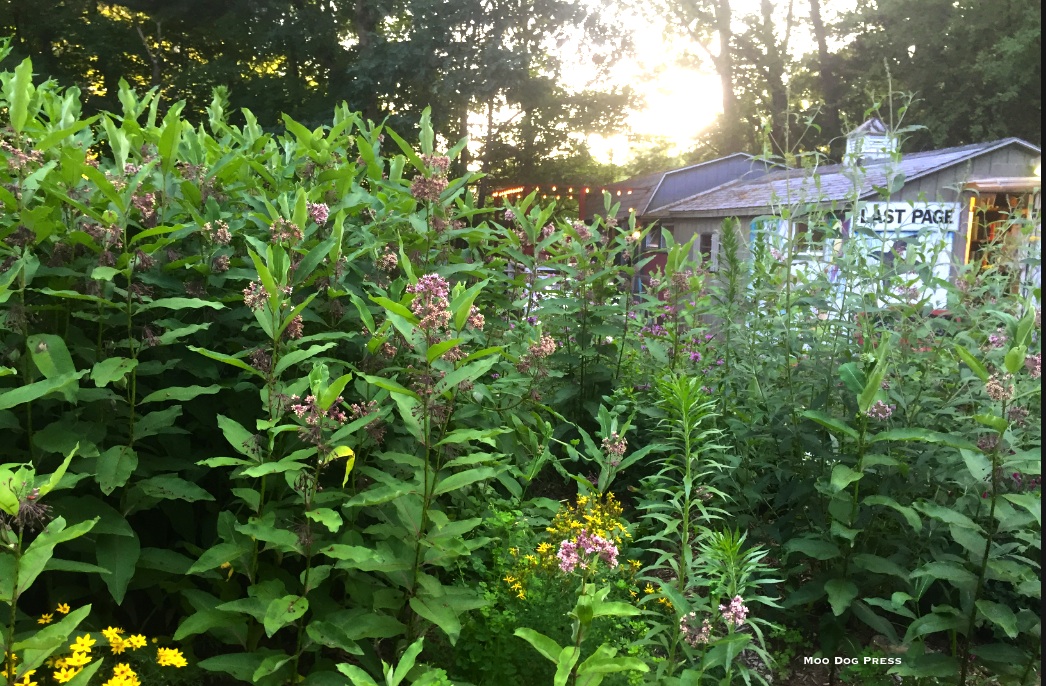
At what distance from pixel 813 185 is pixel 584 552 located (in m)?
3.56

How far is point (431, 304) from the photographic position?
198 cm

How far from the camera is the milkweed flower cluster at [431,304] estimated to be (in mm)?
1971

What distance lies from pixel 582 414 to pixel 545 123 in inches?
962

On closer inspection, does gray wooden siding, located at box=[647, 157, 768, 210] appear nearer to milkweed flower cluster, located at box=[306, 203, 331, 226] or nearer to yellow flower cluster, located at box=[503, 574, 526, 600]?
milkweed flower cluster, located at box=[306, 203, 331, 226]

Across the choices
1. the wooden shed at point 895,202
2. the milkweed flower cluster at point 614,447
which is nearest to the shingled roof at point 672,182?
the wooden shed at point 895,202

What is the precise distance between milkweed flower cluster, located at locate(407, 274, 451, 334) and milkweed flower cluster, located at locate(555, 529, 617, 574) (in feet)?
2.11

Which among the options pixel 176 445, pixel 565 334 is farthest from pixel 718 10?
pixel 176 445

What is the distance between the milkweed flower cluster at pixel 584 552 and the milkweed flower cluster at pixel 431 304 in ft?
2.11

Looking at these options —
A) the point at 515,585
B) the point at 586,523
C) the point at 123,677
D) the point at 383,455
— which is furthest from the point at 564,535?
the point at 123,677

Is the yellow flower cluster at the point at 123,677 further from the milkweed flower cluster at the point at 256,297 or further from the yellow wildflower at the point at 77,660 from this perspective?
the milkweed flower cluster at the point at 256,297

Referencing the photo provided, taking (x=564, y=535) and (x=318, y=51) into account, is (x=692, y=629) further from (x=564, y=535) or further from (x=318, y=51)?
(x=318, y=51)

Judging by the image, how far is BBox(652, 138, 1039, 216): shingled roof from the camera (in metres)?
3.85

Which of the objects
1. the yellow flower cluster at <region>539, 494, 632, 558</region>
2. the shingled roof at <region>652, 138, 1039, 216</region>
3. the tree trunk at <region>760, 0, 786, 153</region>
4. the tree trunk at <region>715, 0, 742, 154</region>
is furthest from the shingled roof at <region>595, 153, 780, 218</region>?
the yellow flower cluster at <region>539, 494, 632, 558</region>

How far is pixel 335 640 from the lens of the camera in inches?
78.6
